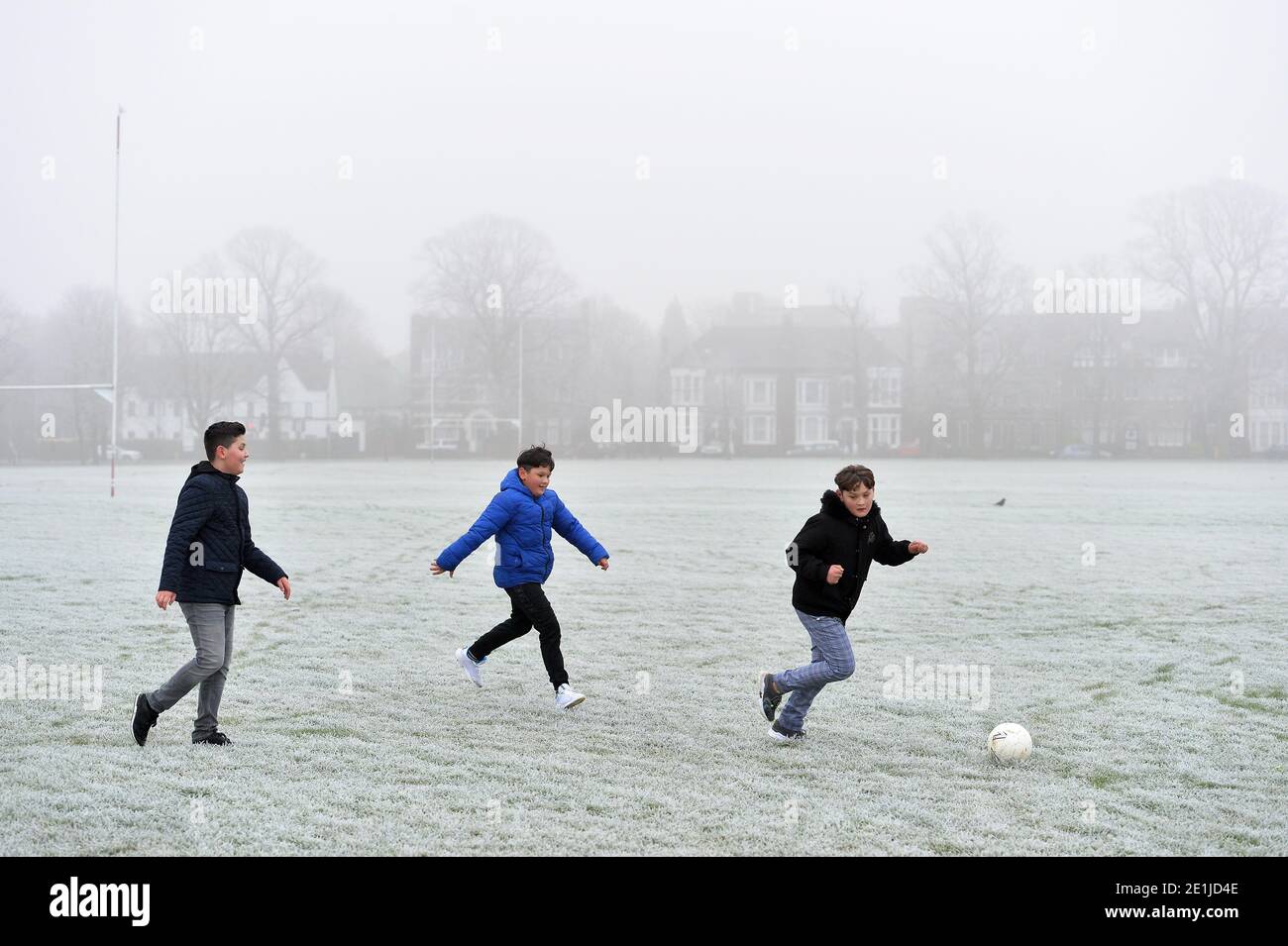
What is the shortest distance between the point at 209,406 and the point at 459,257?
16811 millimetres

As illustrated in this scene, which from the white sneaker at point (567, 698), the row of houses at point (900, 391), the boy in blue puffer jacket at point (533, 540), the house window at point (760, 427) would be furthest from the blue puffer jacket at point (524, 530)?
the house window at point (760, 427)

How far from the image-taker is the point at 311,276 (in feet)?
233

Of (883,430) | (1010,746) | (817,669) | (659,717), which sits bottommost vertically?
(659,717)

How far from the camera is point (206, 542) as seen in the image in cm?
669

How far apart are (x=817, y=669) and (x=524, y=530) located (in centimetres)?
220

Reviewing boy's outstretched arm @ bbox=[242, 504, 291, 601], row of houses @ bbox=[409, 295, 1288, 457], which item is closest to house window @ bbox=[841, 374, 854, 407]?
row of houses @ bbox=[409, 295, 1288, 457]

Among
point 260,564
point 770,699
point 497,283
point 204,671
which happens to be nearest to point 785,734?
point 770,699

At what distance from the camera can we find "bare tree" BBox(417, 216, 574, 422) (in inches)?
2840

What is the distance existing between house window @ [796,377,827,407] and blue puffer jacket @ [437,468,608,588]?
79.0 meters

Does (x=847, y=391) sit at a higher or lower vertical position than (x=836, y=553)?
higher

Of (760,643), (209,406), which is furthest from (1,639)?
(209,406)

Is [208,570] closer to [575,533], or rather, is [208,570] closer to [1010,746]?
[575,533]
